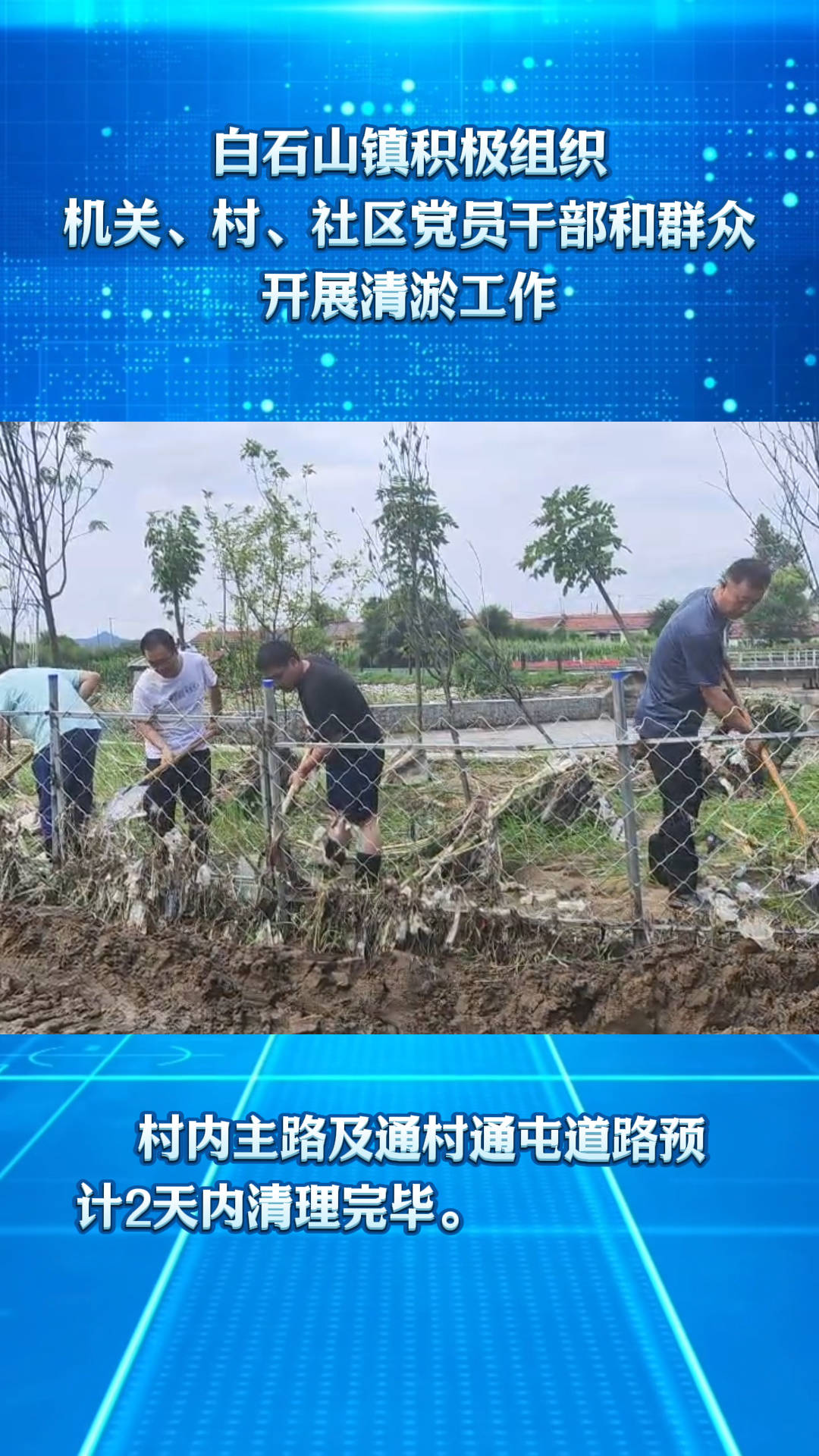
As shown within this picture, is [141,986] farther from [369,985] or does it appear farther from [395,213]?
[395,213]

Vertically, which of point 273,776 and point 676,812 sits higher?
point 273,776

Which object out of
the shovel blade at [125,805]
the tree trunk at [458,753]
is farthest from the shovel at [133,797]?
the tree trunk at [458,753]

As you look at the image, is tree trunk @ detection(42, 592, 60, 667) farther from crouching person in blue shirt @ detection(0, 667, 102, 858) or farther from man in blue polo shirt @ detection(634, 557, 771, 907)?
man in blue polo shirt @ detection(634, 557, 771, 907)

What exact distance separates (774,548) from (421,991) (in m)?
1.70

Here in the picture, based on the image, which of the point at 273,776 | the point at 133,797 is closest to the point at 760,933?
the point at 273,776

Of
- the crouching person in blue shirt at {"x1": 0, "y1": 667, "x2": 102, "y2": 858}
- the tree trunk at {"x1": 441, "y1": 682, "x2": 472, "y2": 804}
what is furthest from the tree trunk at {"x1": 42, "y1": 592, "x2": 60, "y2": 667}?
the tree trunk at {"x1": 441, "y1": 682, "x2": 472, "y2": 804}

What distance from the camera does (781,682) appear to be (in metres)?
3.63

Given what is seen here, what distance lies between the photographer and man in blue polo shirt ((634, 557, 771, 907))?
3408mm

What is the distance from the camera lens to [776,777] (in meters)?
3.32

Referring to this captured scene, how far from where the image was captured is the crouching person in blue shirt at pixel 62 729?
3939 mm

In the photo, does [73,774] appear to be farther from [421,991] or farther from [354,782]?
[421,991]

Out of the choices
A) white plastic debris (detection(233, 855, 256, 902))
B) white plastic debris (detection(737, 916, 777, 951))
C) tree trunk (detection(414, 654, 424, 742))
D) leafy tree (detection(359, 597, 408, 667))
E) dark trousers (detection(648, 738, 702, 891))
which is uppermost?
leafy tree (detection(359, 597, 408, 667))

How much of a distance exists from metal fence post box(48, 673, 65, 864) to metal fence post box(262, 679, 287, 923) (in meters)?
0.90

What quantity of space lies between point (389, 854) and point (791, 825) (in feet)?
4.22
